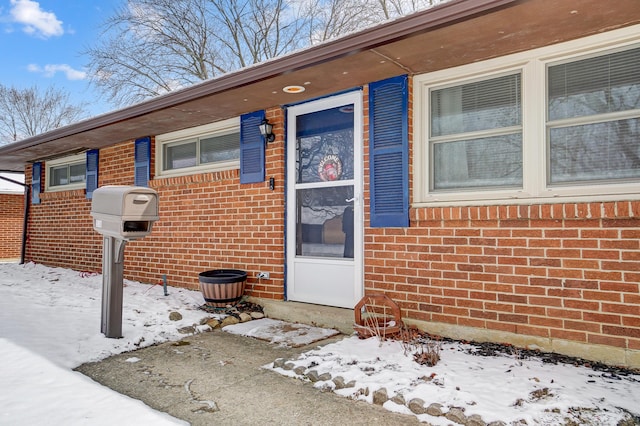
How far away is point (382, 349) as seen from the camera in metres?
3.44

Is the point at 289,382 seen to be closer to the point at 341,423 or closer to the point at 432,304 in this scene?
the point at 341,423

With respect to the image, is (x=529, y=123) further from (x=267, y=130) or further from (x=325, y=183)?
(x=267, y=130)

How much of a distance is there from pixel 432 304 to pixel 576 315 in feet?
3.67

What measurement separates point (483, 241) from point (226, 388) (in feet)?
7.65

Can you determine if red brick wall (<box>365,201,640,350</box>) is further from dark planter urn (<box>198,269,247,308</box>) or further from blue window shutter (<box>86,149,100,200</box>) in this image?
blue window shutter (<box>86,149,100,200</box>)

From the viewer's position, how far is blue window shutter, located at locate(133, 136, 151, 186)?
6473 millimetres

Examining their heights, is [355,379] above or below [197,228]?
below

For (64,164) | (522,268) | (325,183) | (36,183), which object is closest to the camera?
(522,268)

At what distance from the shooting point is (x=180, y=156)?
248 inches

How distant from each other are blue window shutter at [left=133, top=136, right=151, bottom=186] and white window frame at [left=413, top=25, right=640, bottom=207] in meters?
4.24

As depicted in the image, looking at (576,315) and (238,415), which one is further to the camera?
(576,315)

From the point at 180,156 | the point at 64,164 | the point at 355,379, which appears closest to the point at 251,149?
the point at 180,156

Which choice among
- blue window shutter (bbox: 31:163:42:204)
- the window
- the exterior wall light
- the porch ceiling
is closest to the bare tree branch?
blue window shutter (bbox: 31:163:42:204)

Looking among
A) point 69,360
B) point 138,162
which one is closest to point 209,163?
point 138,162
